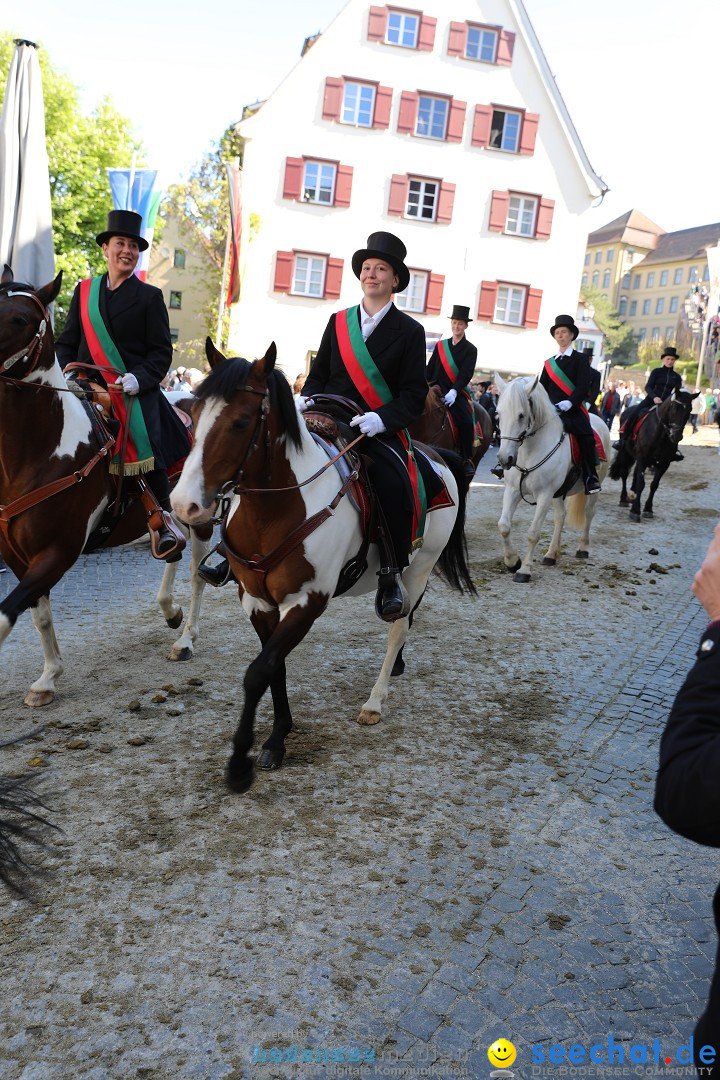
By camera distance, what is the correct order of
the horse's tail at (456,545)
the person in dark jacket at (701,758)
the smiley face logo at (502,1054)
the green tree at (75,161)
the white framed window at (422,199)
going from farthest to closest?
the white framed window at (422,199)
the green tree at (75,161)
the horse's tail at (456,545)
the smiley face logo at (502,1054)
the person in dark jacket at (701,758)

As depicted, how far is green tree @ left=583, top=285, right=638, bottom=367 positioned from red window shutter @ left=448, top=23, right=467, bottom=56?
56.3 meters

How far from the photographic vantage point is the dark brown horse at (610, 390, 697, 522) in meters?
14.1

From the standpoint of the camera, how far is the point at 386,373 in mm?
4938

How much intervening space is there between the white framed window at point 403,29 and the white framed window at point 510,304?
900 centimetres

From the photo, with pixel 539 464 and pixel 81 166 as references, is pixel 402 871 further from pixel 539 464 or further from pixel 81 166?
pixel 81 166

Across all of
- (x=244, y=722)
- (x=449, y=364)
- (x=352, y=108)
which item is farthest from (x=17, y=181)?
(x=352, y=108)

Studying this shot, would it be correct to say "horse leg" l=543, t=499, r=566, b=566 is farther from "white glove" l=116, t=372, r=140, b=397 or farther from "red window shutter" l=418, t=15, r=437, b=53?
"red window shutter" l=418, t=15, r=437, b=53

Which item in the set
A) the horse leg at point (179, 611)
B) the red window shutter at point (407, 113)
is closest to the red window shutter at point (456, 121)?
the red window shutter at point (407, 113)

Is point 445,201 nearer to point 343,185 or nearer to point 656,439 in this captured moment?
point 343,185

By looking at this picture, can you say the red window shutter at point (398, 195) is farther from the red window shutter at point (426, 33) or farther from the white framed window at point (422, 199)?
the red window shutter at point (426, 33)

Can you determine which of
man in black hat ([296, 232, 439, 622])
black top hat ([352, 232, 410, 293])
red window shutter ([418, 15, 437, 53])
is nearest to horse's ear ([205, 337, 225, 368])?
man in black hat ([296, 232, 439, 622])

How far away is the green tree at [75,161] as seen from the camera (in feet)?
87.8

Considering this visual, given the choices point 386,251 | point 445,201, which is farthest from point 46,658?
point 445,201

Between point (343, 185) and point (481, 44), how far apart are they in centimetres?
750
